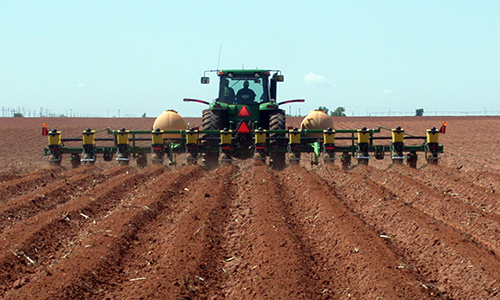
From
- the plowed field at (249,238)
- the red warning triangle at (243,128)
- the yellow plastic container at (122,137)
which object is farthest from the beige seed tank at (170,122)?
the plowed field at (249,238)

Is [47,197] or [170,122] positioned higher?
[170,122]

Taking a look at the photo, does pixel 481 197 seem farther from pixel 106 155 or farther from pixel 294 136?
pixel 106 155

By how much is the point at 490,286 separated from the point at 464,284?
26 centimetres

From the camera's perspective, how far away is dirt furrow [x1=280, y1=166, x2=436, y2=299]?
5.15m

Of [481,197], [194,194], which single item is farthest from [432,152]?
[194,194]

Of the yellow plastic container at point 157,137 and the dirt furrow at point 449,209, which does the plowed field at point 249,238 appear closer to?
the dirt furrow at point 449,209

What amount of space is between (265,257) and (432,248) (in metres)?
1.72

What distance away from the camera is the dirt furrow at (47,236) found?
5.85m

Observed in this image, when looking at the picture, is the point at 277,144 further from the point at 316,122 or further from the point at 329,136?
the point at 316,122

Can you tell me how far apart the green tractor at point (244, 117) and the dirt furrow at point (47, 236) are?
14.0ft

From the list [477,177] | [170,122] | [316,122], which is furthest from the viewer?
[170,122]

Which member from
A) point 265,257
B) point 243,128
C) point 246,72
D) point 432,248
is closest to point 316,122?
point 246,72

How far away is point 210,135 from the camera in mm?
14438

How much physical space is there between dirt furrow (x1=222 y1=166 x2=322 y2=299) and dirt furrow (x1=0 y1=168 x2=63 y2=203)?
3694 millimetres
